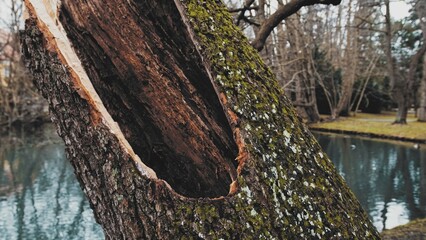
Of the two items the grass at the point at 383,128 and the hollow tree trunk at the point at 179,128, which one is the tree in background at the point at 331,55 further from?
the hollow tree trunk at the point at 179,128

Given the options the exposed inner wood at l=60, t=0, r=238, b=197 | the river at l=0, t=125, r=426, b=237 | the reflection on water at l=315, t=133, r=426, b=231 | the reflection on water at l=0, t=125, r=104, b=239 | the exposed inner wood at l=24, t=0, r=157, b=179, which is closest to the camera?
the exposed inner wood at l=24, t=0, r=157, b=179

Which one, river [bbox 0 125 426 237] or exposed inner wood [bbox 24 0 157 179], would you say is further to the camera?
river [bbox 0 125 426 237]

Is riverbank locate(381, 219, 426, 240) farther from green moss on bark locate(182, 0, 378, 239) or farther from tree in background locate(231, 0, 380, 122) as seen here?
tree in background locate(231, 0, 380, 122)

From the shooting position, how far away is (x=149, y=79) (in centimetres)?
203

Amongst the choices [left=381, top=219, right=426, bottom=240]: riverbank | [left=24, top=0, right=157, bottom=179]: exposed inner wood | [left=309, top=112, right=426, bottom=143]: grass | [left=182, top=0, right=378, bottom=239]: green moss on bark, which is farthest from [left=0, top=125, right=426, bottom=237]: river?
[left=182, top=0, right=378, bottom=239]: green moss on bark

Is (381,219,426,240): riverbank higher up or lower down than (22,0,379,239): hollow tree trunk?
lower down

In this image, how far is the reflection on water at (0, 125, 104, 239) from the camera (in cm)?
656

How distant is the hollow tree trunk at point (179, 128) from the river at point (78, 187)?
4.70 m

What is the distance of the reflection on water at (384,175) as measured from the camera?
23.2 ft

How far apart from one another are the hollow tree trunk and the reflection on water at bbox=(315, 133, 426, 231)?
16.5 feet

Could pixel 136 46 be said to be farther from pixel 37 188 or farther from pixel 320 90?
pixel 320 90

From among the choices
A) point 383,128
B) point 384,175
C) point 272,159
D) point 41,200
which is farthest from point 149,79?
point 383,128

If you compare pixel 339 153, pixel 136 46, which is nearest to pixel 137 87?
pixel 136 46

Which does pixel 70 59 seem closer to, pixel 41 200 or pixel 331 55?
pixel 41 200
